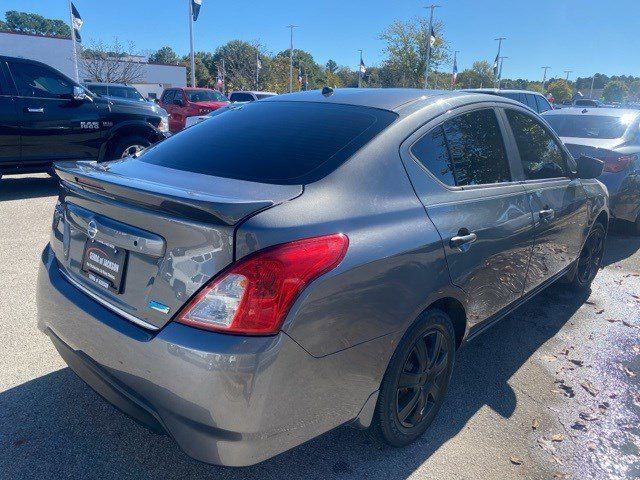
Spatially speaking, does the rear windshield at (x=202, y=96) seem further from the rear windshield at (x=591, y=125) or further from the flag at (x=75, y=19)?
the rear windshield at (x=591, y=125)

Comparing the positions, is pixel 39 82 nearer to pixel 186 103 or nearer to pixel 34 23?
pixel 186 103

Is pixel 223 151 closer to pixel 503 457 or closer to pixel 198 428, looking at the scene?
pixel 198 428

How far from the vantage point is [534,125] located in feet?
11.9

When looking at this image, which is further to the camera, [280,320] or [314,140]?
[314,140]

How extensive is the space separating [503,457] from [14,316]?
11.1 feet

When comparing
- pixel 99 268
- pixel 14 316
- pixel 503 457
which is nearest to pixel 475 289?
pixel 503 457

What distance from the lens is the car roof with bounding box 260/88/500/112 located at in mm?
2699

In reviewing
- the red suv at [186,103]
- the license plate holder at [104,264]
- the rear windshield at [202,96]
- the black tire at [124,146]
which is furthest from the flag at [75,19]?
the license plate holder at [104,264]

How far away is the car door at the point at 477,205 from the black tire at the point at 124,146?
6706mm

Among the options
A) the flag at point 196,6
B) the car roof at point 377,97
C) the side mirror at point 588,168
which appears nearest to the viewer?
the car roof at point 377,97

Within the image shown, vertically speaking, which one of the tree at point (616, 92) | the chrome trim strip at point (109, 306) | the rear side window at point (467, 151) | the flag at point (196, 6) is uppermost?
the flag at point (196, 6)

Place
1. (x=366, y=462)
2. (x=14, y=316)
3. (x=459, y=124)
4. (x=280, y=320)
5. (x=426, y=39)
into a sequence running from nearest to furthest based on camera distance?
1. (x=280, y=320)
2. (x=366, y=462)
3. (x=459, y=124)
4. (x=14, y=316)
5. (x=426, y=39)

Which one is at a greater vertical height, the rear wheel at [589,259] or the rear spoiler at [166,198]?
the rear spoiler at [166,198]

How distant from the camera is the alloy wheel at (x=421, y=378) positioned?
2.43m
